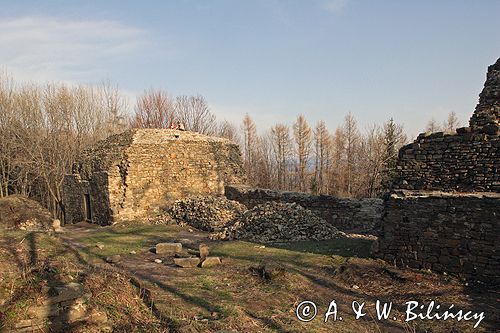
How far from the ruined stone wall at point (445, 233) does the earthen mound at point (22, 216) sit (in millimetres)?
13441

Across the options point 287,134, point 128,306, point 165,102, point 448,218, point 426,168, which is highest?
point 165,102

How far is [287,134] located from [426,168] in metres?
37.9

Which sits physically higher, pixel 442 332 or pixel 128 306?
pixel 128 306

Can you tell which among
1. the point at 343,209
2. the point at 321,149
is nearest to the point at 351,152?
the point at 321,149

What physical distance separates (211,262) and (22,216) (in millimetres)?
11399

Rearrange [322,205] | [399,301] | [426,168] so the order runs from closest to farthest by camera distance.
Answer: [399,301]
[426,168]
[322,205]

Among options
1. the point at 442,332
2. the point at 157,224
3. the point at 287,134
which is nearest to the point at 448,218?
the point at 442,332

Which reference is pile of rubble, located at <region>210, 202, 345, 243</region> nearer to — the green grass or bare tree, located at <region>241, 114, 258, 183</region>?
the green grass

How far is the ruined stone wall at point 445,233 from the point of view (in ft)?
21.8

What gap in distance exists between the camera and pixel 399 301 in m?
6.10

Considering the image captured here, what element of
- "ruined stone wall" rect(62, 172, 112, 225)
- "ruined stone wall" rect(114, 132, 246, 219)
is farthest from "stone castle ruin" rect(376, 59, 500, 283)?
"ruined stone wall" rect(62, 172, 112, 225)

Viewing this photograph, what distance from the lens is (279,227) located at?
11664mm

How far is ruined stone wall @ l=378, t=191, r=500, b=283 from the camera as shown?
664 centimetres

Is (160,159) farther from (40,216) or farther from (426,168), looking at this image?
(426,168)
